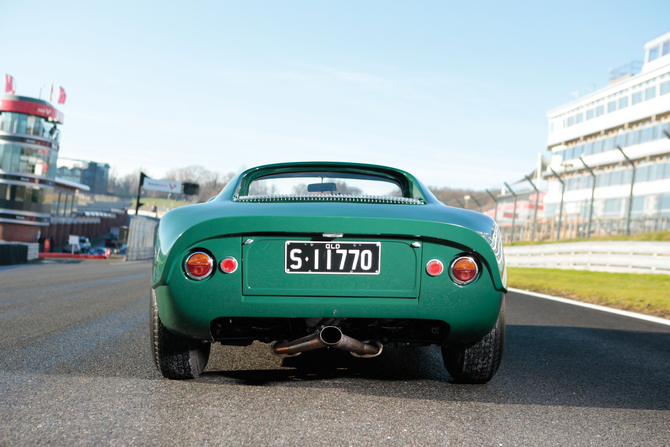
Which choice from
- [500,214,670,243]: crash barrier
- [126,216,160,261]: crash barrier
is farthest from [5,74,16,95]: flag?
[500,214,670,243]: crash barrier

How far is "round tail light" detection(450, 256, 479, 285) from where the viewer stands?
2762mm

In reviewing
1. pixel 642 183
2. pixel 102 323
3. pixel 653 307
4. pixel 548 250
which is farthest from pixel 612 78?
pixel 102 323

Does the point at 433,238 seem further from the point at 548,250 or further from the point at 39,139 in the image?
the point at 39,139

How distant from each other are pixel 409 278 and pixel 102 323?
3849 millimetres

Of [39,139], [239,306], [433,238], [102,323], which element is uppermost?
[39,139]

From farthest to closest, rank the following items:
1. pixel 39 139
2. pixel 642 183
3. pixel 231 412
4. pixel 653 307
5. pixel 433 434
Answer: pixel 39 139 < pixel 642 183 < pixel 653 307 < pixel 231 412 < pixel 433 434

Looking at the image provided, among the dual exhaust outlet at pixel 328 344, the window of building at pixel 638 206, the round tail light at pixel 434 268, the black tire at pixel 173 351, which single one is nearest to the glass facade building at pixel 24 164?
the window of building at pixel 638 206

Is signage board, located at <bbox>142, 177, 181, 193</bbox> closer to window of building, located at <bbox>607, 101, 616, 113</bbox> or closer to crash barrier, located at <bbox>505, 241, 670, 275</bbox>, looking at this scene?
window of building, located at <bbox>607, 101, 616, 113</bbox>

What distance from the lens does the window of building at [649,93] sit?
40.6m

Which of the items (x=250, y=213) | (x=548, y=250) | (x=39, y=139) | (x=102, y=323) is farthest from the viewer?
(x=39, y=139)

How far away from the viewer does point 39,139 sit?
160 feet

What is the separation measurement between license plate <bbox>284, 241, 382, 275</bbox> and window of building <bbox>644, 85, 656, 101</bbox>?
44972 mm

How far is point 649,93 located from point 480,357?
1769 inches

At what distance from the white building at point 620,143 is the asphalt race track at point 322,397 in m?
33.6
